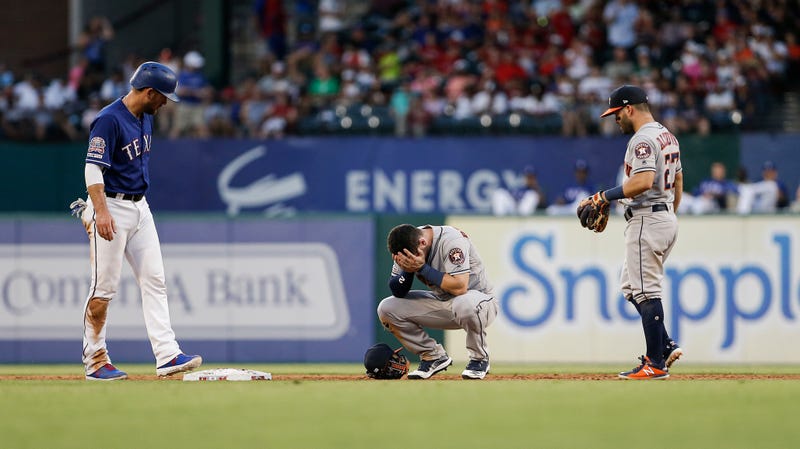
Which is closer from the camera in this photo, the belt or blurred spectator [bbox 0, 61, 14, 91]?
the belt

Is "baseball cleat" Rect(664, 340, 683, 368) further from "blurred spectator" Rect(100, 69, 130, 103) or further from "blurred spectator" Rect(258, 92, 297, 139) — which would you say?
"blurred spectator" Rect(100, 69, 130, 103)

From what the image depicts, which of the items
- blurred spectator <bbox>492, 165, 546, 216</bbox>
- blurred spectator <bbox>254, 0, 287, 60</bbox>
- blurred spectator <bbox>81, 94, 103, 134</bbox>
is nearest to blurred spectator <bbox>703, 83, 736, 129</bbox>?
blurred spectator <bbox>492, 165, 546, 216</bbox>

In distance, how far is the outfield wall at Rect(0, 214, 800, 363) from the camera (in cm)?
1345

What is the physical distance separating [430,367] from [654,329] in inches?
62.2

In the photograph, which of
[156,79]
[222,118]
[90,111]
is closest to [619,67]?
[222,118]

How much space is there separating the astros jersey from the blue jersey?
325 centimetres

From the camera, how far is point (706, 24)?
1966 centimetres

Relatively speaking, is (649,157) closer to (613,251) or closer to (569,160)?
(613,251)

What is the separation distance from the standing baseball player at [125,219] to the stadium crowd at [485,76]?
375 inches

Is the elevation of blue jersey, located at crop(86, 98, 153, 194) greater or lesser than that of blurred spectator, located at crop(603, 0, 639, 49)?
lesser

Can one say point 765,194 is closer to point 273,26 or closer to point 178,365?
point 273,26

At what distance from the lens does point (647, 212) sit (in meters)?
8.66

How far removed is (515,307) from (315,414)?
7.35 m

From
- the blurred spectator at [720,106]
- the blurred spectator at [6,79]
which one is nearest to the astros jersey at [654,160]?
the blurred spectator at [720,106]
